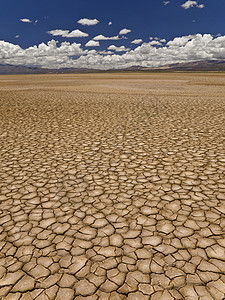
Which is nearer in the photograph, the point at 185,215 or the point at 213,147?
the point at 185,215

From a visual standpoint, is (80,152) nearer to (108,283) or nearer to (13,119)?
(108,283)

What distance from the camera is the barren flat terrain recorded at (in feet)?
7.89

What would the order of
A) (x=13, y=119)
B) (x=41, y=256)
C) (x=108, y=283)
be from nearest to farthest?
(x=108, y=283)
(x=41, y=256)
(x=13, y=119)

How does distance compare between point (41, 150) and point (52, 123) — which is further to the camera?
point (52, 123)

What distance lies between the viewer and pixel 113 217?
3461 mm

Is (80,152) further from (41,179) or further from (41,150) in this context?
(41,179)

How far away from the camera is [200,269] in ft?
8.27

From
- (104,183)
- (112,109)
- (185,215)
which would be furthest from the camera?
(112,109)

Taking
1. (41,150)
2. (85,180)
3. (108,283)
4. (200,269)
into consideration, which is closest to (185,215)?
(200,269)

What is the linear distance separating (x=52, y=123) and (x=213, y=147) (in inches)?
244

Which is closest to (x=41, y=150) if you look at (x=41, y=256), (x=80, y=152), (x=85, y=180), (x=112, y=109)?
(x=80, y=152)

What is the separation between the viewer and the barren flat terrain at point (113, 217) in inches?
94.7

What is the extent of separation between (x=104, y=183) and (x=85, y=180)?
1.36 ft

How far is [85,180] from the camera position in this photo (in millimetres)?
4668
